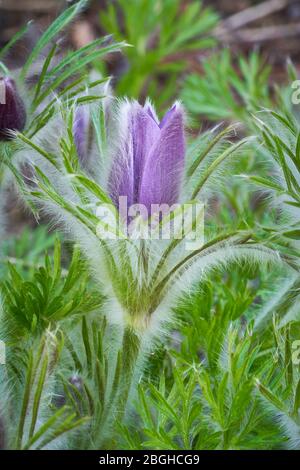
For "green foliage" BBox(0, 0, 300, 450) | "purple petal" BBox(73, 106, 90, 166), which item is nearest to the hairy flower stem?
"green foliage" BBox(0, 0, 300, 450)


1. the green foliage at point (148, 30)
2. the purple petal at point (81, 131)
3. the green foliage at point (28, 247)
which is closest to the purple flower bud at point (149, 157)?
the purple petal at point (81, 131)

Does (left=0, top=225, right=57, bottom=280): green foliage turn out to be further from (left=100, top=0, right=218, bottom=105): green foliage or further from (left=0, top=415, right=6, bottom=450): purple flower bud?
(left=0, top=415, right=6, bottom=450): purple flower bud

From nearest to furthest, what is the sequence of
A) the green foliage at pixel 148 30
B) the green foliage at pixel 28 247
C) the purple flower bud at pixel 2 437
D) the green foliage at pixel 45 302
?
the purple flower bud at pixel 2 437 < the green foliage at pixel 45 302 < the green foliage at pixel 28 247 < the green foliage at pixel 148 30

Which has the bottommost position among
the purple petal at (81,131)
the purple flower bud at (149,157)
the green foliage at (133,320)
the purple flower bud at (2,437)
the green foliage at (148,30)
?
the purple flower bud at (2,437)

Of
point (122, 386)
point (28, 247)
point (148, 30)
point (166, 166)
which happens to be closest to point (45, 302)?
point (122, 386)

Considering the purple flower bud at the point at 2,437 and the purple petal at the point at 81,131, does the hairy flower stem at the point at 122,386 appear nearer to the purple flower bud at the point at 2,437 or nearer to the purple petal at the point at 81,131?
the purple flower bud at the point at 2,437

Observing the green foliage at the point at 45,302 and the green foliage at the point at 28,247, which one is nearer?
the green foliage at the point at 45,302
